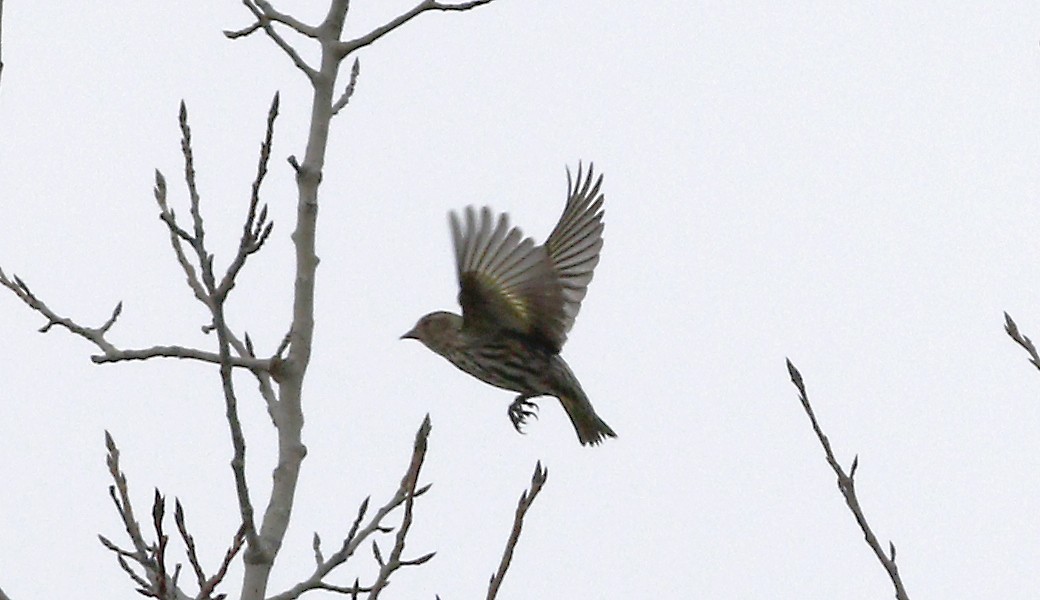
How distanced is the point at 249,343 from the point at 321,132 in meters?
0.68

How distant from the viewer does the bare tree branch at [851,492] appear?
13.5 feet

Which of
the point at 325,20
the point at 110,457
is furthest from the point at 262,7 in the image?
the point at 110,457

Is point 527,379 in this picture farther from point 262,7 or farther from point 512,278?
point 262,7

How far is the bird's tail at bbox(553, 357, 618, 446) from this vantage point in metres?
9.20

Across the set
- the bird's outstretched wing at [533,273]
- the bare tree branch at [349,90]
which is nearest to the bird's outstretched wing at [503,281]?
the bird's outstretched wing at [533,273]

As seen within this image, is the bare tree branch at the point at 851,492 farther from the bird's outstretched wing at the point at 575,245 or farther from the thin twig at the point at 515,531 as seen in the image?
the bird's outstretched wing at the point at 575,245

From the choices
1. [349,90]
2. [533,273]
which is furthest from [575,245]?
[349,90]

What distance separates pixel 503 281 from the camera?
867 cm

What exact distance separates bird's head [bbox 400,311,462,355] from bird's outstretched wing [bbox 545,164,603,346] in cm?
61

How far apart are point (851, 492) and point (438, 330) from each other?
5168mm

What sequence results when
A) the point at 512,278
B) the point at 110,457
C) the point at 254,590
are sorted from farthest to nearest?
the point at 512,278 → the point at 110,457 → the point at 254,590

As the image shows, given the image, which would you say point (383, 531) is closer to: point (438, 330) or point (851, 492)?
point (851, 492)

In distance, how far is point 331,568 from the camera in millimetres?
4523

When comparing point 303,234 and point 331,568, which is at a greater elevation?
point 303,234
